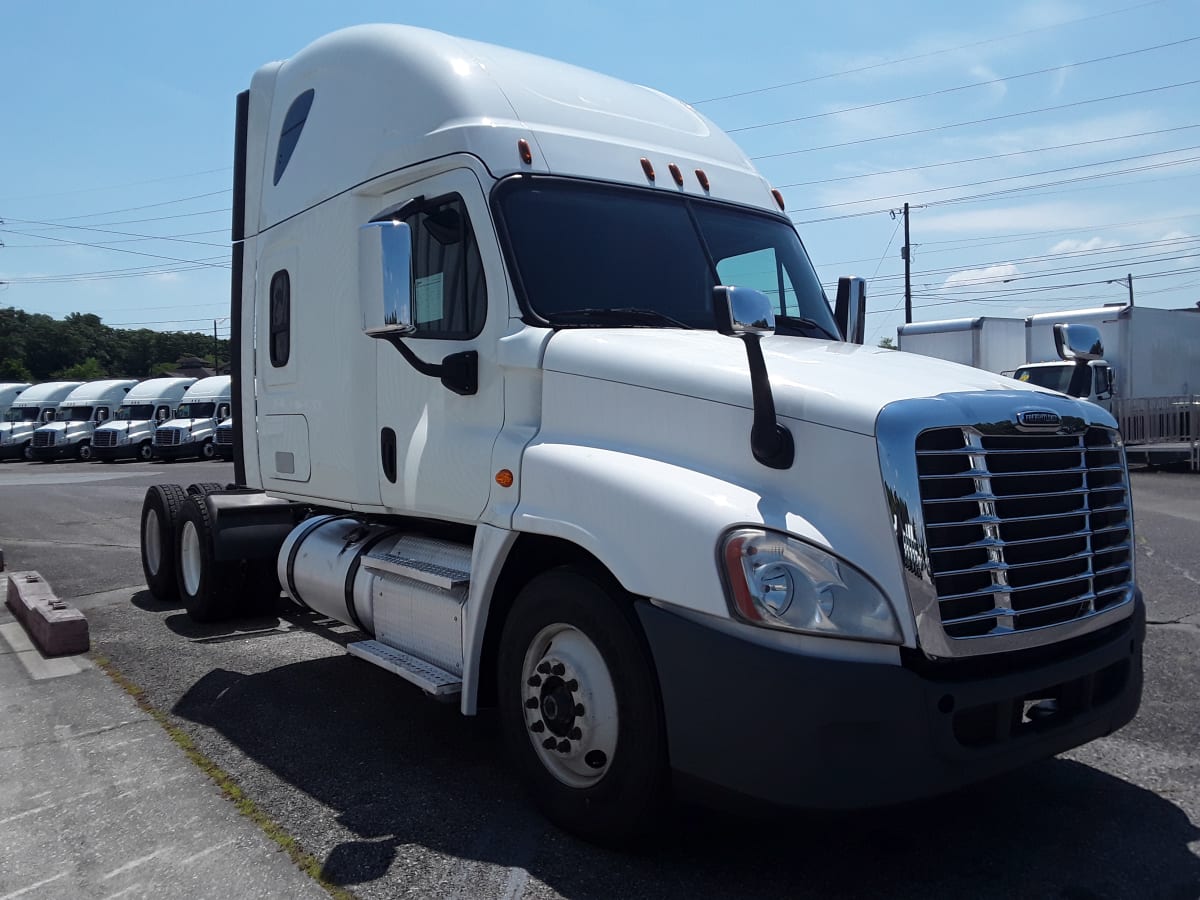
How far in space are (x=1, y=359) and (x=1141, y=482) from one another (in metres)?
99.4

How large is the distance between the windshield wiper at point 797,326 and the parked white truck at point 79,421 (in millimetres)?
42287

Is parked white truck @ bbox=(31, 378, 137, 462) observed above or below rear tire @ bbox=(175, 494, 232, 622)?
above

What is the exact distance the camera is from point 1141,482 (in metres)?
19.7

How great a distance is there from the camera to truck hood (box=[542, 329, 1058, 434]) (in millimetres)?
3502

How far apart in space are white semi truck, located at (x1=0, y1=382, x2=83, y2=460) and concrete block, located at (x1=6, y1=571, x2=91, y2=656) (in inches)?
1575

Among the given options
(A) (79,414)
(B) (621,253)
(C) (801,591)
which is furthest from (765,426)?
(A) (79,414)

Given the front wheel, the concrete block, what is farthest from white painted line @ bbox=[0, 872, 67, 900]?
the concrete block

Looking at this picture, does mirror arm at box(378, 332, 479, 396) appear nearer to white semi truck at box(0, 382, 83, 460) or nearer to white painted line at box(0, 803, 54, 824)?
white painted line at box(0, 803, 54, 824)

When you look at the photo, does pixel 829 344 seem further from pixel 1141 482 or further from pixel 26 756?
pixel 1141 482

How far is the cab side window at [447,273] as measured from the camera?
15.0 ft

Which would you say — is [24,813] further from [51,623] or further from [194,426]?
[194,426]

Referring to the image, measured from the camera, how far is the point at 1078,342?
4.83 meters

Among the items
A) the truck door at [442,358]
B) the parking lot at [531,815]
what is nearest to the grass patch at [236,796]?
the parking lot at [531,815]

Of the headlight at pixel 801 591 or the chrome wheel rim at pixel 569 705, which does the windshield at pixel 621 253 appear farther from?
the headlight at pixel 801 591
